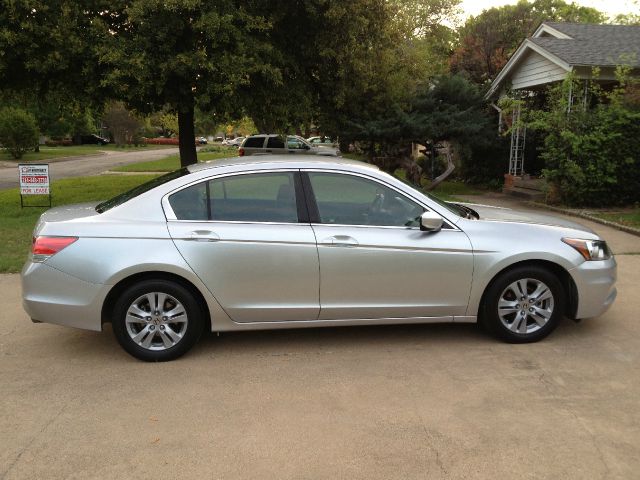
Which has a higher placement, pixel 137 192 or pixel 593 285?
pixel 137 192

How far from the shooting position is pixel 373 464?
3.08m

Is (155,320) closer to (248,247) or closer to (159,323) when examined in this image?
(159,323)

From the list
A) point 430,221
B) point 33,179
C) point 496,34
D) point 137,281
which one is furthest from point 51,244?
point 496,34

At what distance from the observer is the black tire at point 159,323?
14.1 ft

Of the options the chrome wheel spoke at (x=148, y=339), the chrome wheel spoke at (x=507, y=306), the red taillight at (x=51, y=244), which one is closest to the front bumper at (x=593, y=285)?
the chrome wheel spoke at (x=507, y=306)

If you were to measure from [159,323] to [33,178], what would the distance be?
9180 millimetres

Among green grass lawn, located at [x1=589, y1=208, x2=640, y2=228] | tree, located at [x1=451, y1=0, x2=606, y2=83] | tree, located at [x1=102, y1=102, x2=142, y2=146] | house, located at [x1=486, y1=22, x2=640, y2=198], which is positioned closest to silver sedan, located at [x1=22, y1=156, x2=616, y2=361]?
green grass lawn, located at [x1=589, y1=208, x2=640, y2=228]

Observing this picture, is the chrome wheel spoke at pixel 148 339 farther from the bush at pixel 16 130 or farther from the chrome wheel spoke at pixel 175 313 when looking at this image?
the bush at pixel 16 130

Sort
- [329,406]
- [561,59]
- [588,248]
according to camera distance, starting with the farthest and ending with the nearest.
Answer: [561,59], [588,248], [329,406]

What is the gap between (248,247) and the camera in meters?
4.39

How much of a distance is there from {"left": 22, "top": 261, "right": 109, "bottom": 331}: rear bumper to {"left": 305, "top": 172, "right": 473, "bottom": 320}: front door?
1736mm

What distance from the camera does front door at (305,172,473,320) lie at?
14.7 feet

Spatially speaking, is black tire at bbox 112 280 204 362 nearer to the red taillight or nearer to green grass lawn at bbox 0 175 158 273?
the red taillight

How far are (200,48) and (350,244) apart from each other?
8884mm
